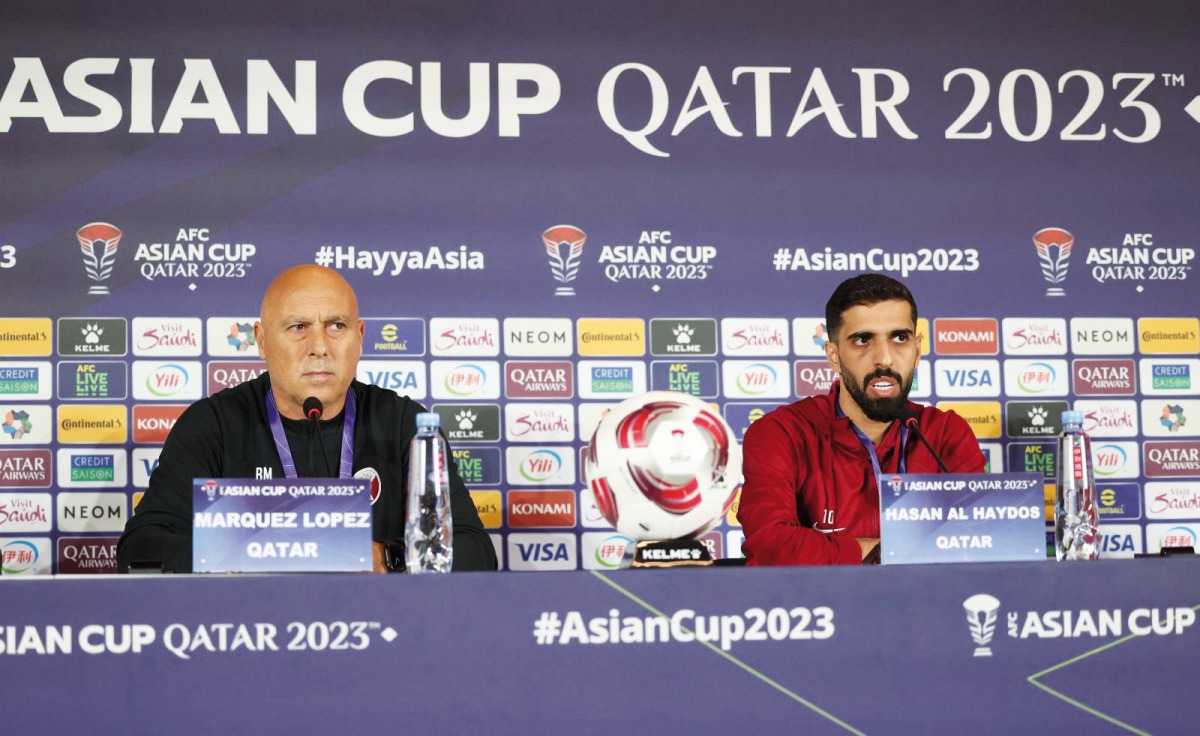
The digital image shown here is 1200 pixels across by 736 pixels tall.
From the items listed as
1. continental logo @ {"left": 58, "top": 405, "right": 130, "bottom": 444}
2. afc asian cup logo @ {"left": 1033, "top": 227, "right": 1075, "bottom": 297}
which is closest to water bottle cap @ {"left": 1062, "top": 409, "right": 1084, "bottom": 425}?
afc asian cup logo @ {"left": 1033, "top": 227, "right": 1075, "bottom": 297}

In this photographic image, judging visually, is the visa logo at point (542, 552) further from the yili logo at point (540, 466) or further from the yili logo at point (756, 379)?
the yili logo at point (756, 379)

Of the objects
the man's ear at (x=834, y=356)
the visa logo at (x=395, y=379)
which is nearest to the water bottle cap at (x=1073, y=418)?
the man's ear at (x=834, y=356)

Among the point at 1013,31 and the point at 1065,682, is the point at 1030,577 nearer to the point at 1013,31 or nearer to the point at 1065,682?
the point at 1065,682

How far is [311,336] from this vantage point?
2.86 metres

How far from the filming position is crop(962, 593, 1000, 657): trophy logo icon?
1683mm

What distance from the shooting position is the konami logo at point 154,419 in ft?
11.3

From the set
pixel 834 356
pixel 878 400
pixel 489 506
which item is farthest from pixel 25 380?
pixel 878 400

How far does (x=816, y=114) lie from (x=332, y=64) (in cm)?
147

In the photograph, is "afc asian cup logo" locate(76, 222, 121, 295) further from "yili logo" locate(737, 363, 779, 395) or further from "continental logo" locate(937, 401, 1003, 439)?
"continental logo" locate(937, 401, 1003, 439)

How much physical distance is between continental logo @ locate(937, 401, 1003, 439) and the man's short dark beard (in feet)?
2.87

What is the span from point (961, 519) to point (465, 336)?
6.44 ft

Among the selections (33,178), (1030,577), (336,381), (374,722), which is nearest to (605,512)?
(374,722)

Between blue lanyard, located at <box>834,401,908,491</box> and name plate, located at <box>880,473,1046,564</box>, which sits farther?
blue lanyard, located at <box>834,401,908,491</box>

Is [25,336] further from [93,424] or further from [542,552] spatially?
[542,552]
